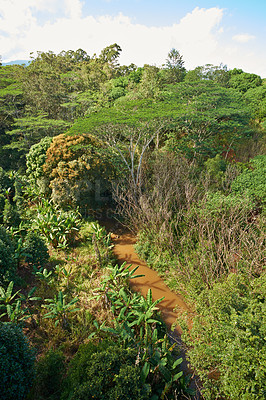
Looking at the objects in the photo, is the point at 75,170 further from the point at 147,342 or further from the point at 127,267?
the point at 147,342

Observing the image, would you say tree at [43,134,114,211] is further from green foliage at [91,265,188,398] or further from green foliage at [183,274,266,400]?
green foliage at [183,274,266,400]

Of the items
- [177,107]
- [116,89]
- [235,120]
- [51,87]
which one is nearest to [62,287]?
[177,107]

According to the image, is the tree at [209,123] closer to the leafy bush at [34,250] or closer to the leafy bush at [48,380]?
the leafy bush at [34,250]

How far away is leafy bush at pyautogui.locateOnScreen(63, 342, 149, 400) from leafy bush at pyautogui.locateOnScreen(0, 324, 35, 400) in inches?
23.9

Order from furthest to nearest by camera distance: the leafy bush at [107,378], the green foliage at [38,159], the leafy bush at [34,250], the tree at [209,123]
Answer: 1. the tree at [209,123]
2. the green foliage at [38,159]
3. the leafy bush at [34,250]
4. the leafy bush at [107,378]

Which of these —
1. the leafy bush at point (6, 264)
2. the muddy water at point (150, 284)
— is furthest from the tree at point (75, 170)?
the leafy bush at point (6, 264)

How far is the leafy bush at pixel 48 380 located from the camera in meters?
3.24

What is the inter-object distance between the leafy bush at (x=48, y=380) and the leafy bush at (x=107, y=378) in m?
0.36

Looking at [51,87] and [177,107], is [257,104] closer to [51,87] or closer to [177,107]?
[177,107]

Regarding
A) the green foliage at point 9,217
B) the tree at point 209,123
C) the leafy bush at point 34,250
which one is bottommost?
the leafy bush at point 34,250

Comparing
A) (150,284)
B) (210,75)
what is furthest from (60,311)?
(210,75)

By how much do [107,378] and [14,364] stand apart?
4.37 ft

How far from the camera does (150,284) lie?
236 inches

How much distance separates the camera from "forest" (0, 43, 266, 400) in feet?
9.57
